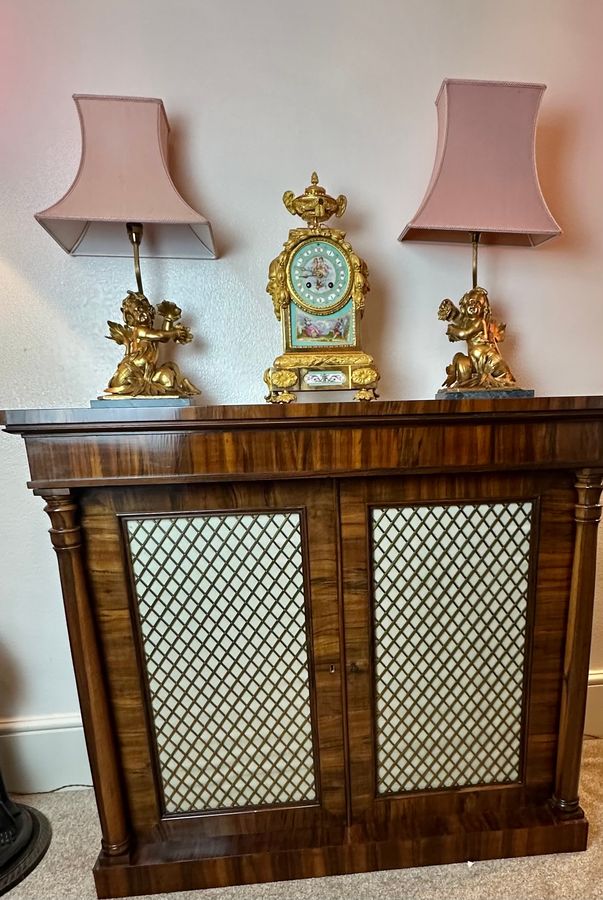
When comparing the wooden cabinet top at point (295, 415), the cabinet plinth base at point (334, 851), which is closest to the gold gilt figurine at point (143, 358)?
the wooden cabinet top at point (295, 415)

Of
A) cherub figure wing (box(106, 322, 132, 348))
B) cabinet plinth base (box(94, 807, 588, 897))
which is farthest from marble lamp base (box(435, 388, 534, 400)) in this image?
cabinet plinth base (box(94, 807, 588, 897))

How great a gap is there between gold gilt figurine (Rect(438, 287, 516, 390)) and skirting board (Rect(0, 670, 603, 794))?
1504mm

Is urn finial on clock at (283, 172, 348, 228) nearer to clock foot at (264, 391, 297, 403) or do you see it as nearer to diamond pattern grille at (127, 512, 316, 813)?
clock foot at (264, 391, 297, 403)

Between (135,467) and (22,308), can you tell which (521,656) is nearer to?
(135,467)

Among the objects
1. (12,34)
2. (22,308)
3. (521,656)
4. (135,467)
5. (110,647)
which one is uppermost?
(12,34)

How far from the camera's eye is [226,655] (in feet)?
3.19

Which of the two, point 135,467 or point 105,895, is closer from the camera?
point 135,467

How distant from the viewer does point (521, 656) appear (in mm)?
1021

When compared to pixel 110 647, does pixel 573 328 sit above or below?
above

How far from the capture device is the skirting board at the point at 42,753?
1.32 meters

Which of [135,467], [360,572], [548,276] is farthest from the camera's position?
[548,276]

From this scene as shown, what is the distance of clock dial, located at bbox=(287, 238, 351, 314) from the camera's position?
102 cm

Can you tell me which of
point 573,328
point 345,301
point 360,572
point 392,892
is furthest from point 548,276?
point 392,892

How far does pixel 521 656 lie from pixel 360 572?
452mm
